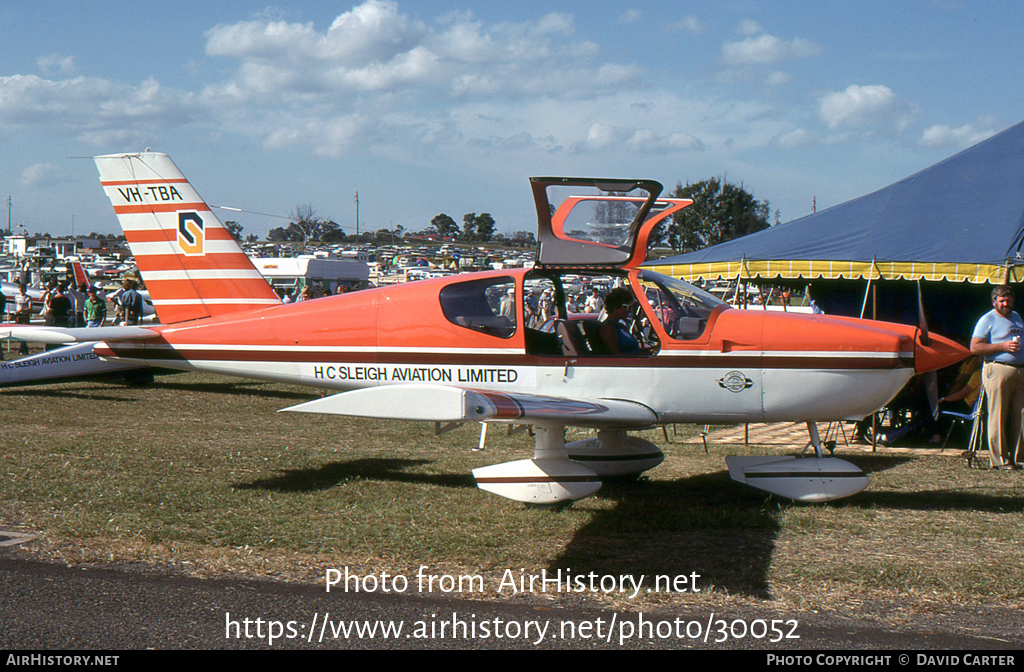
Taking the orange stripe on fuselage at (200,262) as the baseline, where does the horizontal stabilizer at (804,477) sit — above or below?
below

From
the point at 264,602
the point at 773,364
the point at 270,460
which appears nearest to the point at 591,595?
the point at 264,602

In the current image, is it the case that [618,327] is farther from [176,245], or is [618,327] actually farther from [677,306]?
[176,245]

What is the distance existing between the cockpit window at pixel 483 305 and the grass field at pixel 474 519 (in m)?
1.39

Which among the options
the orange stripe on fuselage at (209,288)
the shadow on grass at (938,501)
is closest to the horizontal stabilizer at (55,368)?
the orange stripe on fuselage at (209,288)

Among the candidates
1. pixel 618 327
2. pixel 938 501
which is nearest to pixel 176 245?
pixel 618 327

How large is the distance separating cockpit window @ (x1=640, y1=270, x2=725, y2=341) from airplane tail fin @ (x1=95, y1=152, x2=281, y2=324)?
4.51m

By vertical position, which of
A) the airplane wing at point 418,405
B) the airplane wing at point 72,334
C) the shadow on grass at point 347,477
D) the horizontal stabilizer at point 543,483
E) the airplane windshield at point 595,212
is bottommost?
the shadow on grass at point 347,477

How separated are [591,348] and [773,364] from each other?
1.39 meters

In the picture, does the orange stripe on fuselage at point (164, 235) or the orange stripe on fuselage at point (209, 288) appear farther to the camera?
the orange stripe on fuselage at point (164, 235)

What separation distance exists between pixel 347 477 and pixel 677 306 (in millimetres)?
3269

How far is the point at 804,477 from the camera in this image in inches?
253

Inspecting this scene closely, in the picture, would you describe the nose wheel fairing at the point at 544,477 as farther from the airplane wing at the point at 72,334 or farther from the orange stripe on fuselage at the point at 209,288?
the orange stripe on fuselage at the point at 209,288

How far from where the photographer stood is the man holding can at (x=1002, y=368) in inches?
312
